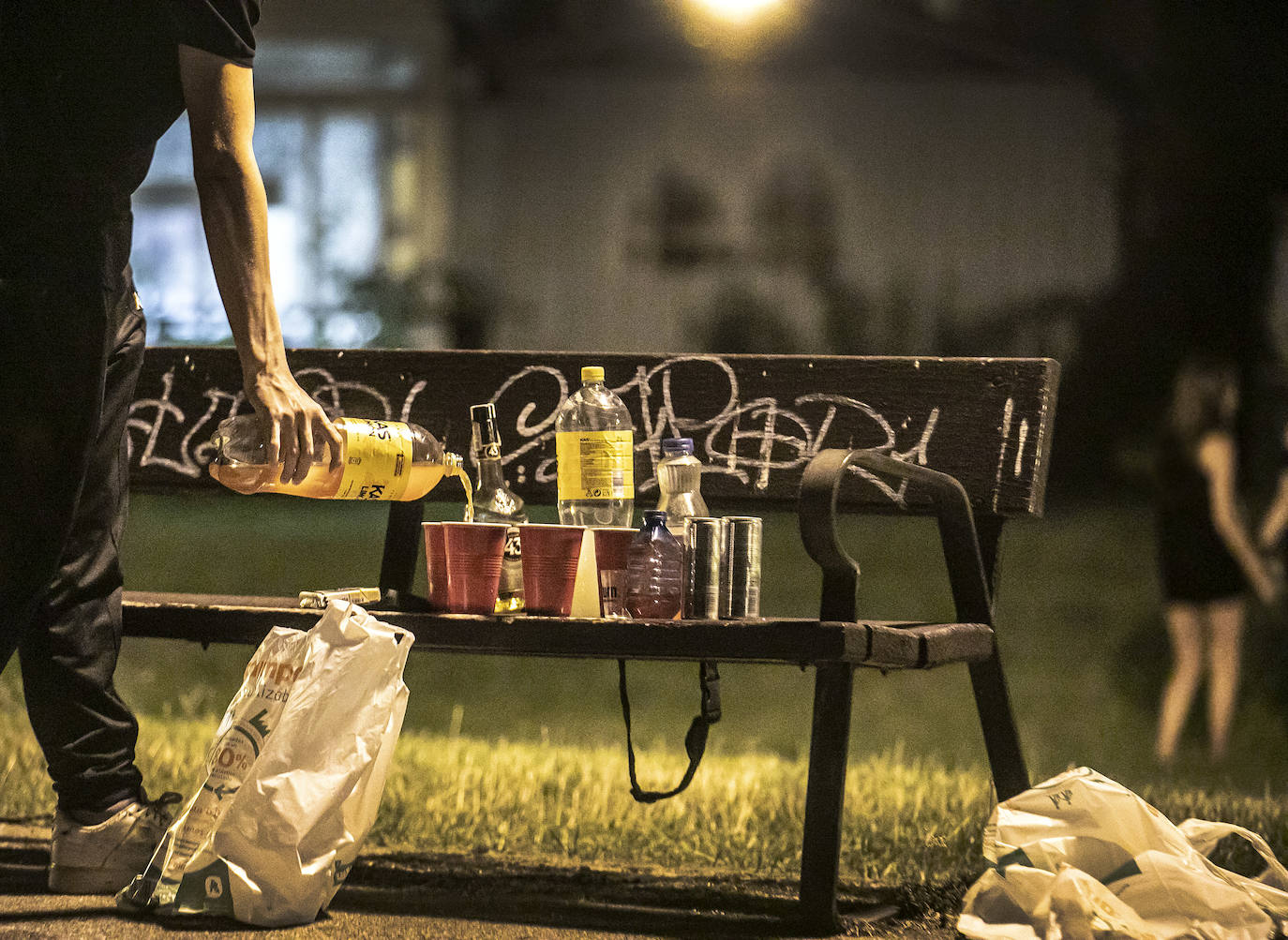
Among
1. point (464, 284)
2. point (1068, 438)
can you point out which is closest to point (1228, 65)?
point (1068, 438)

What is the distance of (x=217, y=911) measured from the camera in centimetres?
244

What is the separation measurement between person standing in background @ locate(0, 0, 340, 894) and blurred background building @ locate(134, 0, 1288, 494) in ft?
34.2

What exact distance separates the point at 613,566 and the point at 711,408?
0.75m

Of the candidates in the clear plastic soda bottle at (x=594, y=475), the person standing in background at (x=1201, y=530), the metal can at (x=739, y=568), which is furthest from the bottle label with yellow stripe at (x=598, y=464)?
the person standing in background at (x=1201, y=530)

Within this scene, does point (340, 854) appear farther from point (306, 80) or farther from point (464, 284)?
point (306, 80)

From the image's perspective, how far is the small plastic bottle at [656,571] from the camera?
260 cm

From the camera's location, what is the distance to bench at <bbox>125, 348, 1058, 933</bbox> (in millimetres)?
2500

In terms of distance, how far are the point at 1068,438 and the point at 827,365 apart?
41.6ft

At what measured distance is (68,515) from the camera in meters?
2.32

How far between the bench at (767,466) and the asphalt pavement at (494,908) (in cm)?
25

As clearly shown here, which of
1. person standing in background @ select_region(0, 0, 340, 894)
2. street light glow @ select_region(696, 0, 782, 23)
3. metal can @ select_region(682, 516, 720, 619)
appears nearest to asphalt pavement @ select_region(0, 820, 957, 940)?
person standing in background @ select_region(0, 0, 340, 894)

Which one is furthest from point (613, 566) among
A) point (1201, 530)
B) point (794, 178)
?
point (794, 178)

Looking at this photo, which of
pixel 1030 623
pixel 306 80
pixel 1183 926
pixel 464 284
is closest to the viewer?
pixel 1183 926

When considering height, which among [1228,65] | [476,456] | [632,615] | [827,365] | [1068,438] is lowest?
[1068,438]
